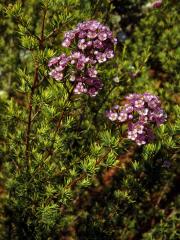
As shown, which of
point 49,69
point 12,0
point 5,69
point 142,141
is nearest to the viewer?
point 142,141

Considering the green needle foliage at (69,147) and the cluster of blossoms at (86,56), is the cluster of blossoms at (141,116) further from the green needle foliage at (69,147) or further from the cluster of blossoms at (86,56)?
the cluster of blossoms at (86,56)

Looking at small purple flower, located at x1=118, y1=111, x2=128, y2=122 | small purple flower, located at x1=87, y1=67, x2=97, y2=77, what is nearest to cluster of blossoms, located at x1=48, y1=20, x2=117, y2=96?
small purple flower, located at x1=87, y1=67, x2=97, y2=77

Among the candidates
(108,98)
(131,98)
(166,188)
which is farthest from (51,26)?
(166,188)

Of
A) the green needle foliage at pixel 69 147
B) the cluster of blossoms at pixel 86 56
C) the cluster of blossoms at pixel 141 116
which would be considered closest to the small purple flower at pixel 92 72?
the cluster of blossoms at pixel 86 56

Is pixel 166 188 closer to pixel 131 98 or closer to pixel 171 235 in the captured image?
pixel 171 235

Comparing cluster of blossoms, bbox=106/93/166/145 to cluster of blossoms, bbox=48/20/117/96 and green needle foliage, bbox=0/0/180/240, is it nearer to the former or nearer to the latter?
green needle foliage, bbox=0/0/180/240

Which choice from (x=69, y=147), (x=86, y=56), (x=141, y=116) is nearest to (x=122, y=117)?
(x=141, y=116)

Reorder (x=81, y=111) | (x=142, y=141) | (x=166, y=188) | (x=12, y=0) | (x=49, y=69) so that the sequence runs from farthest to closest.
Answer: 1. (x=166, y=188)
2. (x=12, y=0)
3. (x=81, y=111)
4. (x=49, y=69)
5. (x=142, y=141)

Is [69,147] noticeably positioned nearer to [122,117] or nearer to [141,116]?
[122,117]
